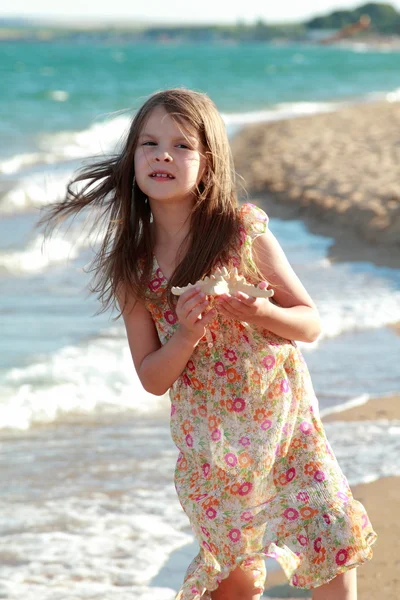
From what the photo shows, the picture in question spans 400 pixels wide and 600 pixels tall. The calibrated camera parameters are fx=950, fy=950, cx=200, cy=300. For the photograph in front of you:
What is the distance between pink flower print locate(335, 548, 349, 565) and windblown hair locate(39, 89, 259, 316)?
74 centimetres

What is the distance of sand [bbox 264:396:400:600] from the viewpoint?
3099mm

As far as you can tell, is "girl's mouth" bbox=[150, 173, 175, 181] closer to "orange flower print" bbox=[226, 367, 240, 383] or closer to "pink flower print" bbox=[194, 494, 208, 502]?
"orange flower print" bbox=[226, 367, 240, 383]

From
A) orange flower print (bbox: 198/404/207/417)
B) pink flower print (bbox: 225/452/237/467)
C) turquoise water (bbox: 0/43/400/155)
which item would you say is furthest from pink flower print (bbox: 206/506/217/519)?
turquoise water (bbox: 0/43/400/155)

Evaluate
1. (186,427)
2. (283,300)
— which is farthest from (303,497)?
(283,300)

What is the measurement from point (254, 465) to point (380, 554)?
3.74ft

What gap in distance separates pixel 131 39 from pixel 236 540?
15729 centimetres

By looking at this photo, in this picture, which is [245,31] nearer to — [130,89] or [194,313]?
[130,89]

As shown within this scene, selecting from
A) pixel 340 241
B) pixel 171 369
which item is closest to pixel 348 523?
pixel 171 369

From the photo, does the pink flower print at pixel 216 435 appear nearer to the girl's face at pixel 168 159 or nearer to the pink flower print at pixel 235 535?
the pink flower print at pixel 235 535

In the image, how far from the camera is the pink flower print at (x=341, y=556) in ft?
7.63

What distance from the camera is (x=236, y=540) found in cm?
240

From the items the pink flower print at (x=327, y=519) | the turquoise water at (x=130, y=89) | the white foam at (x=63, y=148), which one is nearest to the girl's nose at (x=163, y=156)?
the pink flower print at (x=327, y=519)

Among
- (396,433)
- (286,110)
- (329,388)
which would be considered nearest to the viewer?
(396,433)

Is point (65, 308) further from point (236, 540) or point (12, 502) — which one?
point (236, 540)
